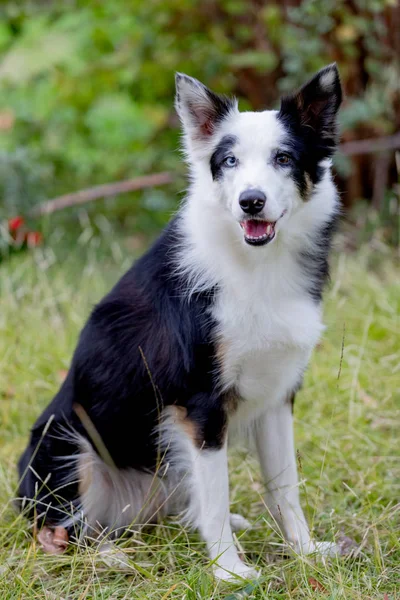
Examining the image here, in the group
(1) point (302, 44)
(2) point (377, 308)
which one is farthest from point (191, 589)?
(1) point (302, 44)

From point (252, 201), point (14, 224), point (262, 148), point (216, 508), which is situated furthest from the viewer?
point (14, 224)

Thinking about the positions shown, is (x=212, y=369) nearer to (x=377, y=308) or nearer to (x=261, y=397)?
(x=261, y=397)

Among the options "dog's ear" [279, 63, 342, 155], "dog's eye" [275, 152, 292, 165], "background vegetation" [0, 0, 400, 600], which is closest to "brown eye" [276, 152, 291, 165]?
"dog's eye" [275, 152, 292, 165]

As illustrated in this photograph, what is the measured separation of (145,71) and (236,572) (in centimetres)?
479

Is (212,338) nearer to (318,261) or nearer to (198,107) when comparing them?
(318,261)

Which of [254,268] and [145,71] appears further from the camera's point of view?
[145,71]

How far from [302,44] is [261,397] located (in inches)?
147

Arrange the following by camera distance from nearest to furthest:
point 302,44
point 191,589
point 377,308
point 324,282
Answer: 1. point 191,589
2. point 324,282
3. point 377,308
4. point 302,44

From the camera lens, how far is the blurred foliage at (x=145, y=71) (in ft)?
19.0

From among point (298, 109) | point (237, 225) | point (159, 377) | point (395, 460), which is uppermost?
point (298, 109)

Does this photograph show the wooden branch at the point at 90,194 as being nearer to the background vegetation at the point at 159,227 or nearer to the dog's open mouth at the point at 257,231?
the background vegetation at the point at 159,227

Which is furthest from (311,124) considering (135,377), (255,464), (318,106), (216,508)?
(255,464)

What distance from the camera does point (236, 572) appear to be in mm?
2549

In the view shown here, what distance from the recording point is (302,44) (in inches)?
219
